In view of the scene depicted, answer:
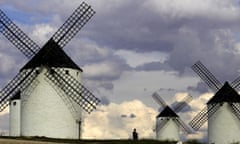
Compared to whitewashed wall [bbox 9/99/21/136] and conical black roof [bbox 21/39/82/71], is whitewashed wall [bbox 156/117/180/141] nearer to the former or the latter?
whitewashed wall [bbox 9/99/21/136]

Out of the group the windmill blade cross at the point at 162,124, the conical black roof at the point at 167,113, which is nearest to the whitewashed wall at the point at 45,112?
the windmill blade cross at the point at 162,124

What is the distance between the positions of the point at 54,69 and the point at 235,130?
2033 cm

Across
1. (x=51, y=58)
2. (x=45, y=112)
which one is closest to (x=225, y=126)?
(x=51, y=58)

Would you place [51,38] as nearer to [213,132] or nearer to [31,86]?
[31,86]

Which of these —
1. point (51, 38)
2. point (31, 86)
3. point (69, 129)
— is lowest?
point (69, 129)

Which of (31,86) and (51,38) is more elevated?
(51,38)

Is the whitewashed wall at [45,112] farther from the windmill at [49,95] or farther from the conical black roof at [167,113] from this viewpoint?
the conical black roof at [167,113]

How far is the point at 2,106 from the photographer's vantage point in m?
43.8

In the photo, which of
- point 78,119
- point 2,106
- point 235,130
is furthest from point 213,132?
point 2,106

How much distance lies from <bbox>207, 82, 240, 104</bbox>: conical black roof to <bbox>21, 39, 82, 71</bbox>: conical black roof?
1771 centimetres

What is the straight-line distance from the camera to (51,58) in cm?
4391

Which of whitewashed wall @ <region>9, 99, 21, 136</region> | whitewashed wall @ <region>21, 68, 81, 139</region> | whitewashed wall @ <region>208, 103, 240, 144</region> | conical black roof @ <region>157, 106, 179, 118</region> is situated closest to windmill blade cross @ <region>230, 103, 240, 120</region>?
whitewashed wall @ <region>208, 103, 240, 144</region>

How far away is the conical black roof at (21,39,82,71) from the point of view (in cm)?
4370

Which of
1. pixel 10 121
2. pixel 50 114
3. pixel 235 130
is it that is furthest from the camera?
pixel 235 130
